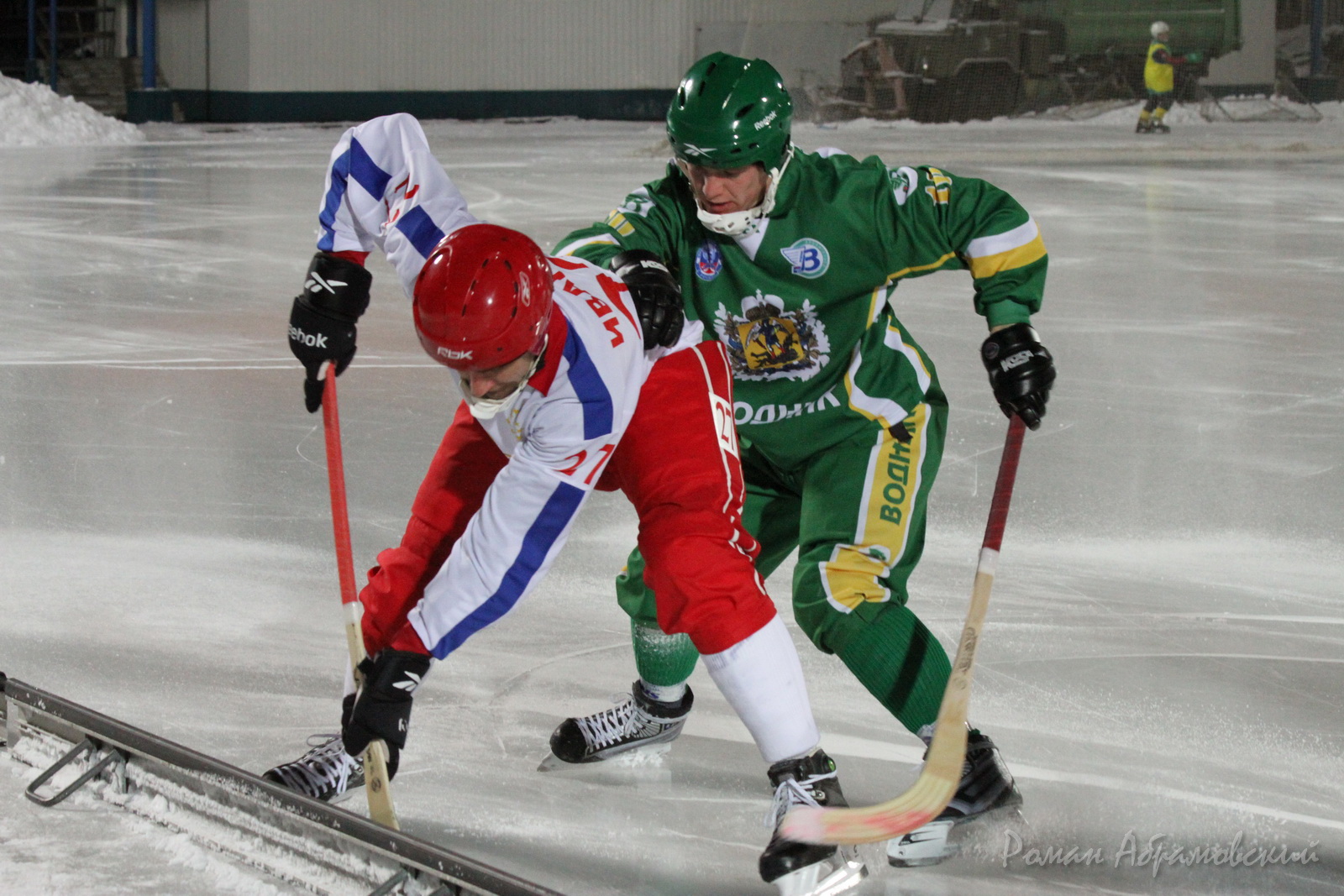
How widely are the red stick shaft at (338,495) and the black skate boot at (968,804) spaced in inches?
40.1

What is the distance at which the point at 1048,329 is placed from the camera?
6172 mm

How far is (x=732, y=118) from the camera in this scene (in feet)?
7.52

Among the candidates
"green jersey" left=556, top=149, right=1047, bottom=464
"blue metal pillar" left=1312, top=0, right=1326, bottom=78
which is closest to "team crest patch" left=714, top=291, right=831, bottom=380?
"green jersey" left=556, top=149, right=1047, bottom=464

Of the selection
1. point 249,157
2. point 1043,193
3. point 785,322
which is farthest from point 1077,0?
point 785,322

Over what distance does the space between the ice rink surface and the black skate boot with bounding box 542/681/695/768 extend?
0.06 metres

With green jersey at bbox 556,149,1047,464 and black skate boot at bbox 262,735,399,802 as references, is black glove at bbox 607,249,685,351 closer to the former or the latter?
green jersey at bbox 556,149,1047,464

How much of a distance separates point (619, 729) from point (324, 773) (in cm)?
55

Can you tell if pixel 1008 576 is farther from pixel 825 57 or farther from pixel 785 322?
pixel 825 57

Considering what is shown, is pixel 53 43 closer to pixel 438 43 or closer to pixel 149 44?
pixel 149 44

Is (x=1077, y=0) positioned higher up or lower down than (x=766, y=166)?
higher up

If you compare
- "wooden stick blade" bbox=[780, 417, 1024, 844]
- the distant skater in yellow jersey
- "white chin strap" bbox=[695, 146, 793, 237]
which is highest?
the distant skater in yellow jersey

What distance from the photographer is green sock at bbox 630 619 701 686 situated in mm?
2723

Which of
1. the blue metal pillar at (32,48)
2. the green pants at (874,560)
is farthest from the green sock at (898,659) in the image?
the blue metal pillar at (32,48)

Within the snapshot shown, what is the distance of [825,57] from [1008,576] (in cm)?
1347
